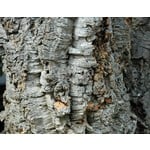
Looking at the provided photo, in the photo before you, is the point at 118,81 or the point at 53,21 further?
the point at 118,81

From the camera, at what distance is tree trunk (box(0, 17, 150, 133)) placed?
1.84m

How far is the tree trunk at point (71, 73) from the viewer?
1.84m

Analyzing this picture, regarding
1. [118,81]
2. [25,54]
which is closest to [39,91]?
[25,54]

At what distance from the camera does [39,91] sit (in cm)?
189

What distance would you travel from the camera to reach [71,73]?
1872mm

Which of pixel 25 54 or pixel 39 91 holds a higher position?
pixel 25 54

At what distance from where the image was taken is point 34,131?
1911 millimetres
